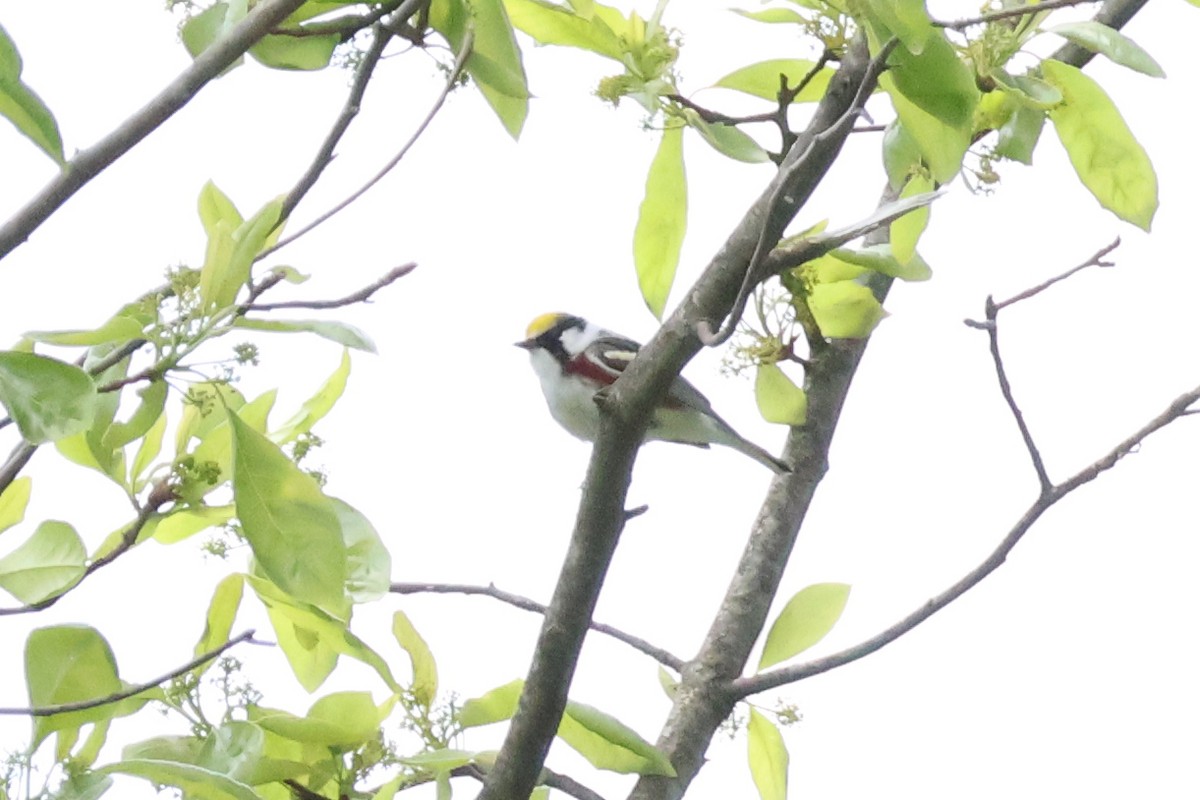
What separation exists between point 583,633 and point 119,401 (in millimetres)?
389

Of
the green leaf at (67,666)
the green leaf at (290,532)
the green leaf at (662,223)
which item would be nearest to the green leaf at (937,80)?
the green leaf at (662,223)

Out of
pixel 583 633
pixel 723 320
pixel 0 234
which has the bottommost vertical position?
pixel 0 234

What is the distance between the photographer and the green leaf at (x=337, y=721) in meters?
0.99

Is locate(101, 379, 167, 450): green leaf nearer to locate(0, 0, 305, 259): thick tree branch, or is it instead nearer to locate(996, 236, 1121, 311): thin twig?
locate(0, 0, 305, 259): thick tree branch

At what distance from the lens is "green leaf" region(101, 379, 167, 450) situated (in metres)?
0.92

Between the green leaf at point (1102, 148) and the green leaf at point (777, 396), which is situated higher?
the green leaf at point (1102, 148)

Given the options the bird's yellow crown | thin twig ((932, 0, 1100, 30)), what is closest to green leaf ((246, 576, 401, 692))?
thin twig ((932, 0, 1100, 30))

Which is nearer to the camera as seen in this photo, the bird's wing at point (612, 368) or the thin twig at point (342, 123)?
the thin twig at point (342, 123)

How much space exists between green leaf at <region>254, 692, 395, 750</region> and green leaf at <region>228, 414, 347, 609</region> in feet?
0.72

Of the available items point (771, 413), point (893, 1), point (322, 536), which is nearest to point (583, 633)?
point (322, 536)

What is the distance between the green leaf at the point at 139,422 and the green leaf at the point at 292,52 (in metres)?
0.24

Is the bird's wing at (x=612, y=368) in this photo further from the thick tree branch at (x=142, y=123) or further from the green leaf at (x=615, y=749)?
the thick tree branch at (x=142, y=123)

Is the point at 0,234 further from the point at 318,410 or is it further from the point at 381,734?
the point at 381,734

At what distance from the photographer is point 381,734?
1046 mm
